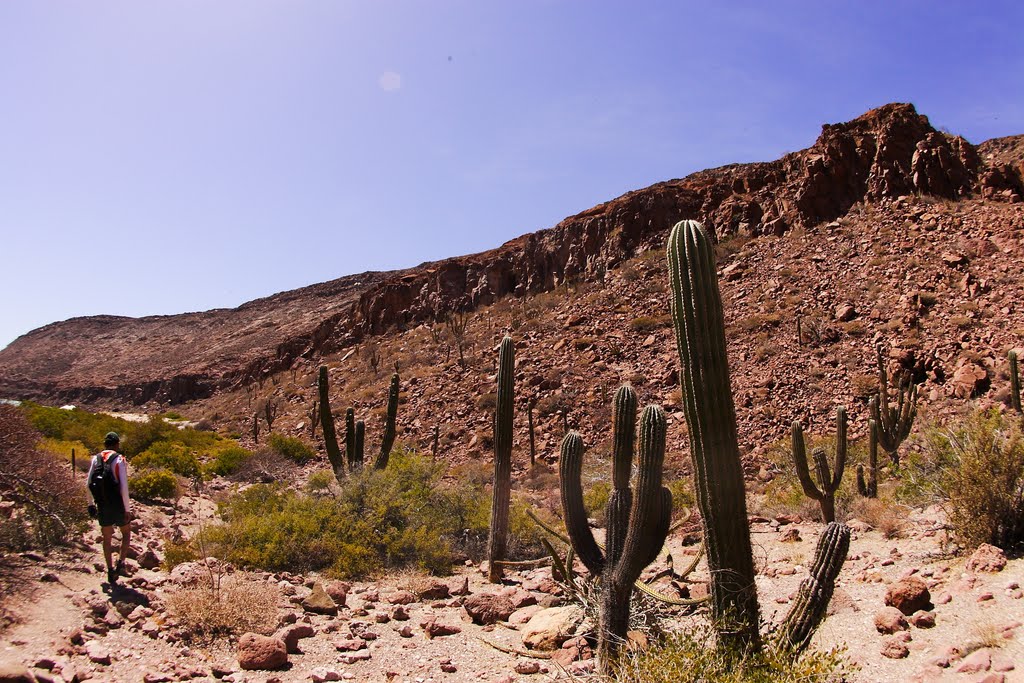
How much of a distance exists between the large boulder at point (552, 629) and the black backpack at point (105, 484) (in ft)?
15.7

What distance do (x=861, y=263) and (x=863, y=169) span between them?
7343 mm

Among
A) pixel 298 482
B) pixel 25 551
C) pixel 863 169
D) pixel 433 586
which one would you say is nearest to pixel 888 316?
pixel 863 169

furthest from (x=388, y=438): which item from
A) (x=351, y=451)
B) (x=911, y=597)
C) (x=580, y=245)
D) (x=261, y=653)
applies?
(x=580, y=245)

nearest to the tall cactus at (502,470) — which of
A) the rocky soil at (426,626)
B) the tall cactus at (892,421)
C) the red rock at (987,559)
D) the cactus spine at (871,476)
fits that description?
the rocky soil at (426,626)

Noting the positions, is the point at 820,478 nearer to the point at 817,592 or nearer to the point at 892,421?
the point at 892,421

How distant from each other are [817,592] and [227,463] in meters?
21.1

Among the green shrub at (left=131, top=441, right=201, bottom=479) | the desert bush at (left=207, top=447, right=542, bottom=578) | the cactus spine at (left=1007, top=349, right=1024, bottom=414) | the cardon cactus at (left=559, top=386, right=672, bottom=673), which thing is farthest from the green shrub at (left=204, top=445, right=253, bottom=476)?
the cactus spine at (left=1007, top=349, right=1024, bottom=414)

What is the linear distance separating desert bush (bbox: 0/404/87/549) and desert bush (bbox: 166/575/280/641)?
6.17 feet

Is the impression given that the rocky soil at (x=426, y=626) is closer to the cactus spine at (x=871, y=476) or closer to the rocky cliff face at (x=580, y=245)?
the cactus spine at (x=871, y=476)

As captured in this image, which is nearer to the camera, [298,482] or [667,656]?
[667,656]

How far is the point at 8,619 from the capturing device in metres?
5.64

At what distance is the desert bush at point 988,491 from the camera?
24.9 ft

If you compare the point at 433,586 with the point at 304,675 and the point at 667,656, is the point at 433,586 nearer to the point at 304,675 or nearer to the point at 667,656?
the point at 304,675

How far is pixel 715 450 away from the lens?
209 inches
